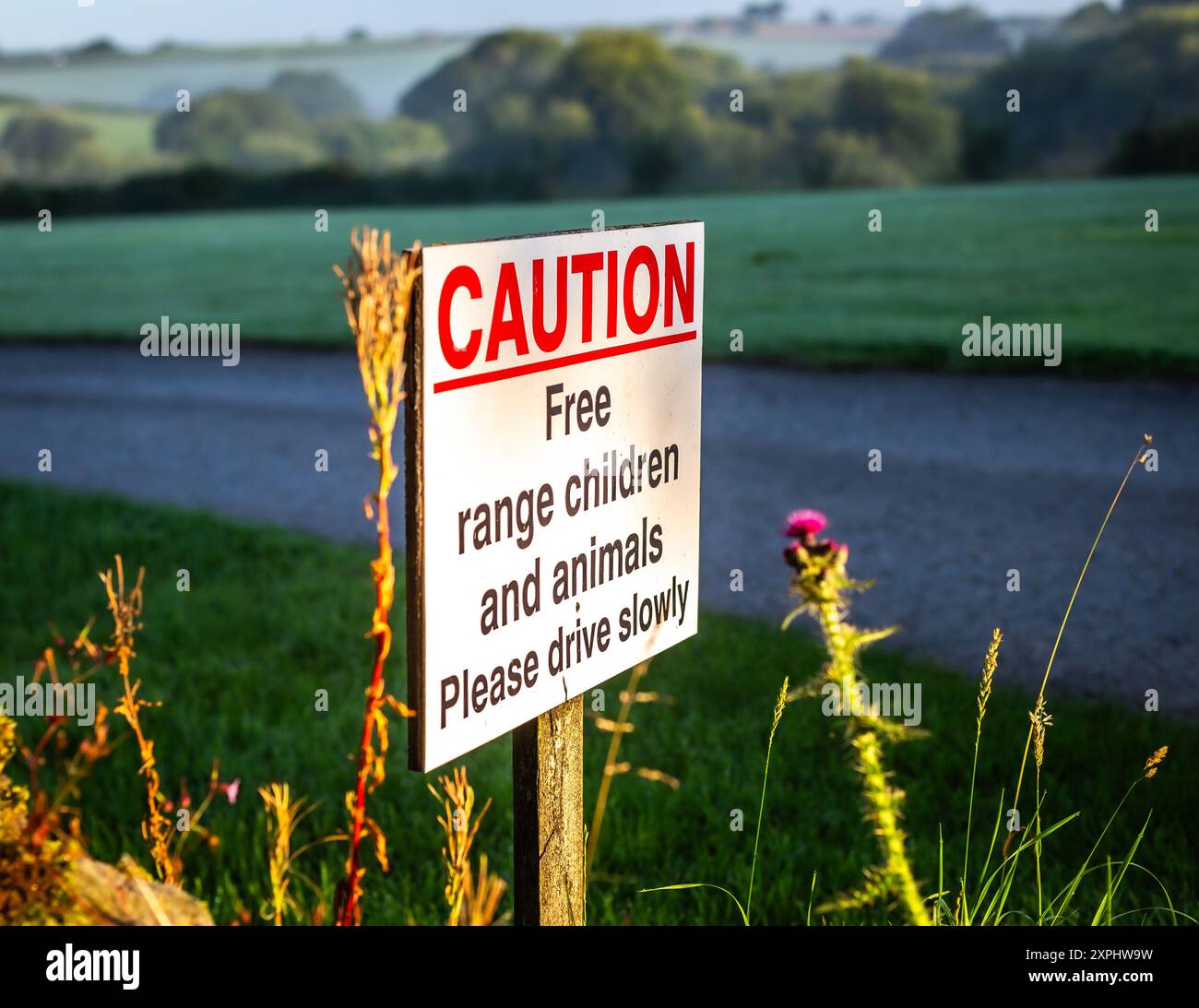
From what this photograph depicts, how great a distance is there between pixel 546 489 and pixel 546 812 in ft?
1.98

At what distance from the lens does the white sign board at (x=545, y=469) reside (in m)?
2.22

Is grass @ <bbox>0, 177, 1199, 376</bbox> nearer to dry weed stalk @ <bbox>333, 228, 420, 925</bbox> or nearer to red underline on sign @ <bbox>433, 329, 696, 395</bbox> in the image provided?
red underline on sign @ <bbox>433, 329, 696, 395</bbox>

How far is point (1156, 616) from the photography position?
6.24 m

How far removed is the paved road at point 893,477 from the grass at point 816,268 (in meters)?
1.82

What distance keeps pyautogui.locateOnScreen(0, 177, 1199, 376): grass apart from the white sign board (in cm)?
1034

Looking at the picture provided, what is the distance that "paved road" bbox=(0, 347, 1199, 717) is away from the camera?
6277 mm

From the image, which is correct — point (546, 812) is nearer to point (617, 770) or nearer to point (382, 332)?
point (382, 332)

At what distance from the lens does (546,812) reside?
2.64 meters

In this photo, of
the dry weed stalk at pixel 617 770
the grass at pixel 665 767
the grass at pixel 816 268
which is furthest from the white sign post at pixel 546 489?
the grass at pixel 816 268

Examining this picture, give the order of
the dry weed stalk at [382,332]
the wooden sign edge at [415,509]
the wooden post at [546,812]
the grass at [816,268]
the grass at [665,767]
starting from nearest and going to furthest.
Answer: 1. the dry weed stalk at [382,332]
2. the wooden sign edge at [415,509]
3. the wooden post at [546,812]
4. the grass at [665,767]
5. the grass at [816,268]

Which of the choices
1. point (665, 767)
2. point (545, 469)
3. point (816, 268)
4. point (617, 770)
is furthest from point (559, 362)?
point (816, 268)

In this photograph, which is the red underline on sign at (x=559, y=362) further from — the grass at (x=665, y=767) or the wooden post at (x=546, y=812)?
the grass at (x=665, y=767)

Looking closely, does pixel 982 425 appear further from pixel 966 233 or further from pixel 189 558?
pixel 966 233
